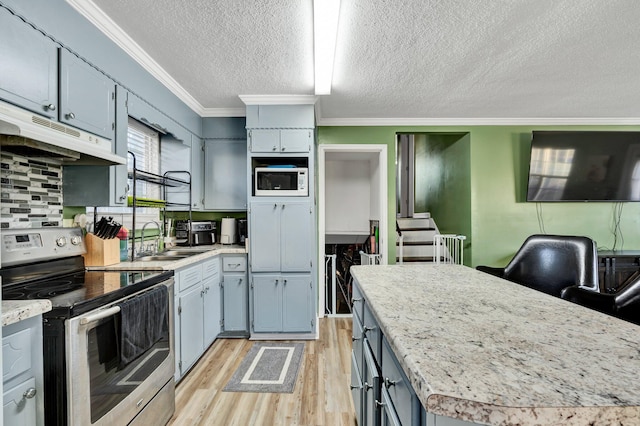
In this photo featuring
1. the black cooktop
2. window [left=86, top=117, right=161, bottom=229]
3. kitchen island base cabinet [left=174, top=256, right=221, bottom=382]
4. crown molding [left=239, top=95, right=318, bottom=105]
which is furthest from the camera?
crown molding [left=239, top=95, right=318, bottom=105]

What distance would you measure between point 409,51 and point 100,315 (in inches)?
97.3

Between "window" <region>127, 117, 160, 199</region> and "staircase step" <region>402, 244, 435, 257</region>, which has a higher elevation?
"window" <region>127, 117, 160, 199</region>

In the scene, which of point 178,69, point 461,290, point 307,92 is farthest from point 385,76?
point 461,290

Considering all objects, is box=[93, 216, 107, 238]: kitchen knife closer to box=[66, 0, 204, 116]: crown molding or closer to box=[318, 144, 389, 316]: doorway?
box=[66, 0, 204, 116]: crown molding

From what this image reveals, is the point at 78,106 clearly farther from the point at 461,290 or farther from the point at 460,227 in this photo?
the point at 460,227

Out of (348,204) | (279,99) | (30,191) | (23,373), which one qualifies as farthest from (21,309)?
(348,204)

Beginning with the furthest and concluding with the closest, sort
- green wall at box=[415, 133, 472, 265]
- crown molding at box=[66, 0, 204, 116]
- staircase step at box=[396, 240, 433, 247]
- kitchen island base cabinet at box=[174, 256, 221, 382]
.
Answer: staircase step at box=[396, 240, 433, 247], green wall at box=[415, 133, 472, 265], kitchen island base cabinet at box=[174, 256, 221, 382], crown molding at box=[66, 0, 204, 116]

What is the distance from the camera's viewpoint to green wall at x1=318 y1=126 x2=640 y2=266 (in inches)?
149

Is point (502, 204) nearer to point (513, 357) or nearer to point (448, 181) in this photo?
point (448, 181)

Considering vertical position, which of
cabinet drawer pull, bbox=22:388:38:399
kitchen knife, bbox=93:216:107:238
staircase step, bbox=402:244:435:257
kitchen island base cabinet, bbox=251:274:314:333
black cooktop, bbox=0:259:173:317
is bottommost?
kitchen island base cabinet, bbox=251:274:314:333

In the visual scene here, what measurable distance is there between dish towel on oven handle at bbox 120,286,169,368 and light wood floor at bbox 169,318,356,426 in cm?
63

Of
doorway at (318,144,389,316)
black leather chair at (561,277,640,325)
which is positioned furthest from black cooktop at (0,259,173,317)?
doorway at (318,144,389,316)

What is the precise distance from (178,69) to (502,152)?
3.76 meters

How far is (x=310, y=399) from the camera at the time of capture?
6.87 feet
